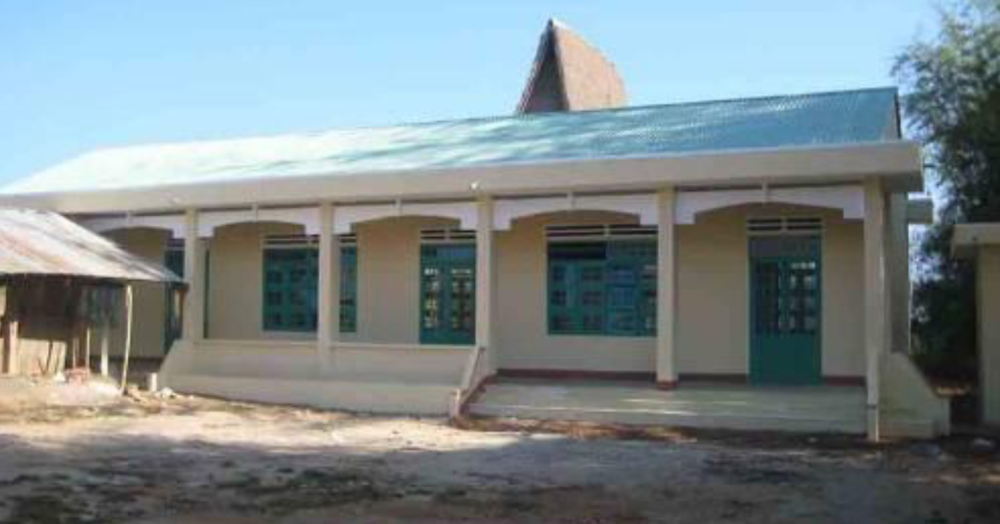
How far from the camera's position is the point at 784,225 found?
1761 cm

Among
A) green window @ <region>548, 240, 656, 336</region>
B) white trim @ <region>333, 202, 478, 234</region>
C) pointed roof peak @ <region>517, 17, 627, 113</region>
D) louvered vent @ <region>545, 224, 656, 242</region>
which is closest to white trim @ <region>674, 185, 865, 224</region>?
louvered vent @ <region>545, 224, 656, 242</region>

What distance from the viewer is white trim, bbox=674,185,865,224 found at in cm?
1558

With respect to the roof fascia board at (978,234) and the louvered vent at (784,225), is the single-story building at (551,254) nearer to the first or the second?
the louvered vent at (784,225)

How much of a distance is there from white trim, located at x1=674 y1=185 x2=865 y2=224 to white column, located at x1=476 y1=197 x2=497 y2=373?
2963mm

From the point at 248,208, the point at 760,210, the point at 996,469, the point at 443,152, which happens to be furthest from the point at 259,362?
the point at 996,469

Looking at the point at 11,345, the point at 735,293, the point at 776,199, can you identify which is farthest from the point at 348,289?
the point at 776,199

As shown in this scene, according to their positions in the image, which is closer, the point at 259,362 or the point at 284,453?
the point at 284,453

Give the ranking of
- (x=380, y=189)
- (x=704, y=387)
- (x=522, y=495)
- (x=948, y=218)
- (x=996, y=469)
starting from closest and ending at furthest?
(x=522, y=495) → (x=996, y=469) → (x=704, y=387) → (x=380, y=189) → (x=948, y=218)

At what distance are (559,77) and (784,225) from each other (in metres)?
14.2

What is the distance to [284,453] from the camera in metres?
12.6

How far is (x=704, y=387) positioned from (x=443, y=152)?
20.2 ft

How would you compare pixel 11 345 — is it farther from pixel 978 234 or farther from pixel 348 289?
pixel 978 234

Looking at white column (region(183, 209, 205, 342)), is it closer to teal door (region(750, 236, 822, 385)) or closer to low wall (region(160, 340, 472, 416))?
low wall (region(160, 340, 472, 416))

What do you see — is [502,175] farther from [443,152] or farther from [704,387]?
[704,387]
